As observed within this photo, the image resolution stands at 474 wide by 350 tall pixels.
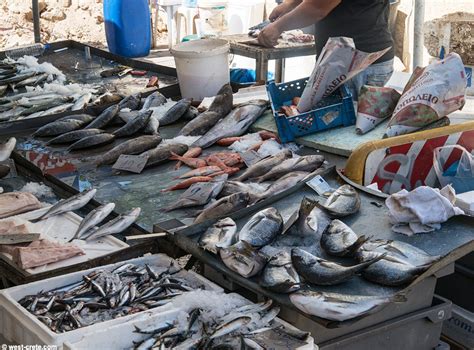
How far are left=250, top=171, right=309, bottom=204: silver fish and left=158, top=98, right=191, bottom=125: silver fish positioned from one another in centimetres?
174

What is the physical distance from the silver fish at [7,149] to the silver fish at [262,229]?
231 cm

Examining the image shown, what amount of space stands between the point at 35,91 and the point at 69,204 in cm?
305

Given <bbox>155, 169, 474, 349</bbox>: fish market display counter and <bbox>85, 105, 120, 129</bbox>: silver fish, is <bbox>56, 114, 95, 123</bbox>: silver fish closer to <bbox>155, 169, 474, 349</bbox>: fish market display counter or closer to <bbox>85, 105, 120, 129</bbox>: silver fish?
<bbox>85, 105, 120, 129</bbox>: silver fish

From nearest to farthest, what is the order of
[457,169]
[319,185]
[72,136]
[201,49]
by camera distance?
[319,185], [457,169], [72,136], [201,49]

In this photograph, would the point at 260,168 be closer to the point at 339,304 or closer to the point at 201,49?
the point at 339,304

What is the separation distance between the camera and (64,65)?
26.7 feet

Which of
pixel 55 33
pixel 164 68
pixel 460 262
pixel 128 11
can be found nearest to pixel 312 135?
pixel 460 262

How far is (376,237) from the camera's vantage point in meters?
3.51

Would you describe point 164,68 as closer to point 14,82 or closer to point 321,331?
point 14,82

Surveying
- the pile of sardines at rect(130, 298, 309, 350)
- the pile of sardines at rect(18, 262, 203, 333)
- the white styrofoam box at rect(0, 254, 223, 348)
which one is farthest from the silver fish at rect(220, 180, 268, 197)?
the pile of sardines at rect(130, 298, 309, 350)

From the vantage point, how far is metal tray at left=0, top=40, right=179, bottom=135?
6089 millimetres

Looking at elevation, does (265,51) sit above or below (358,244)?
above

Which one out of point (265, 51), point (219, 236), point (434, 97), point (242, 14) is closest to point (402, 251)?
point (219, 236)

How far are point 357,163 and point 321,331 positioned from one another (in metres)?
1.44
